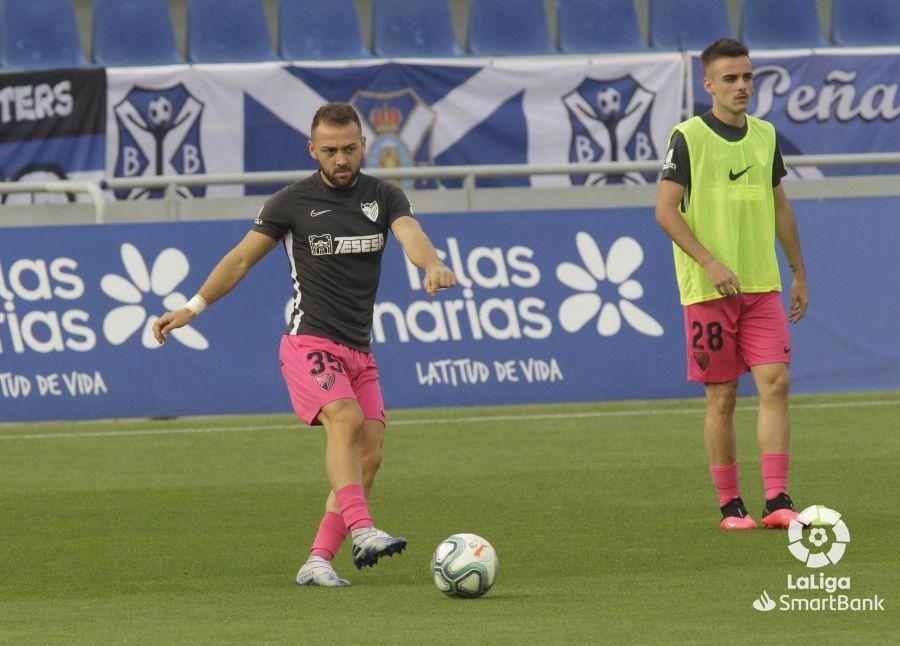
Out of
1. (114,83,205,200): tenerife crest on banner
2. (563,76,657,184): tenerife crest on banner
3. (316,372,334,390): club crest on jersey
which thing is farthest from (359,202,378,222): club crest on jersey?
(563,76,657,184): tenerife crest on banner

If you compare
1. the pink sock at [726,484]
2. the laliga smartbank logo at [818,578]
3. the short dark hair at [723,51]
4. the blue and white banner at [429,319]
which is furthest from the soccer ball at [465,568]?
the blue and white banner at [429,319]

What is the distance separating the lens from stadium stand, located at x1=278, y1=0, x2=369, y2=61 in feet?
72.0

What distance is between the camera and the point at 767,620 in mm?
6027

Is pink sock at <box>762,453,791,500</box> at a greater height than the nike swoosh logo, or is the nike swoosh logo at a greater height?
the nike swoosh logo

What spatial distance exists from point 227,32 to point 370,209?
15.0 metres

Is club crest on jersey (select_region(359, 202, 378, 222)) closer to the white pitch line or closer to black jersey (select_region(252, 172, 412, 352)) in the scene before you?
black jersey (select_region(252, 172, 412, 352))

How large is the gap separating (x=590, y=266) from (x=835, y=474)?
4.33 meters

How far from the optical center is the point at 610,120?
796 inches

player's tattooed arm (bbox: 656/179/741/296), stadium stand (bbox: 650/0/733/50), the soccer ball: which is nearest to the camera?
the soccer ball

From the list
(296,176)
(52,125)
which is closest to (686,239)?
(296,176)

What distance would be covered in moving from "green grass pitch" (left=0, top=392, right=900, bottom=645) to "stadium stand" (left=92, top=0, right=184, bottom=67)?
8043 millimetres

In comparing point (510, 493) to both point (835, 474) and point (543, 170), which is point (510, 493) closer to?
point (835, 474)

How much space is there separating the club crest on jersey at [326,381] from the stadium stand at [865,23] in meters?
16.8

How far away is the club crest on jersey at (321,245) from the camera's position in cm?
735
